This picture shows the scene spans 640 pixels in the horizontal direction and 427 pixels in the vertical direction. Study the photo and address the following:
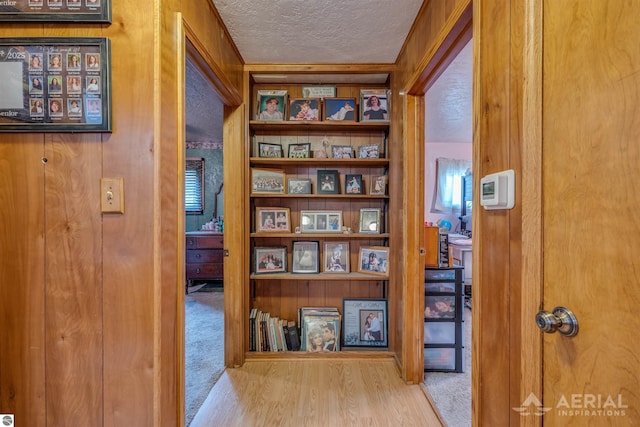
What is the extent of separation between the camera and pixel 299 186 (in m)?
2.49

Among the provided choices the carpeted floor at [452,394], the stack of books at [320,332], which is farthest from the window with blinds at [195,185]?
the carpeted floor at [452,394]

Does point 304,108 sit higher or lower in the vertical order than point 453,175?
higher

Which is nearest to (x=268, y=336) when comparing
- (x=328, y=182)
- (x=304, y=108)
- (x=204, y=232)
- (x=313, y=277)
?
(x=313, y=277)

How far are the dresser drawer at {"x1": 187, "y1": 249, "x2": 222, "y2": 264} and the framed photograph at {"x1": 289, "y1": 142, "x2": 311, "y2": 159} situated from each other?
2.43 metres

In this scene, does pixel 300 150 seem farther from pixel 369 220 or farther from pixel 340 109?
pixel 369 220

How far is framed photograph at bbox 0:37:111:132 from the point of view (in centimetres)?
104

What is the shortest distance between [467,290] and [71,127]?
174 inches

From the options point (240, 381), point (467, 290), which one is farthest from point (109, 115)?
point (467, 290)

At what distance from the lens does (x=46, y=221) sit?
1.08 meters

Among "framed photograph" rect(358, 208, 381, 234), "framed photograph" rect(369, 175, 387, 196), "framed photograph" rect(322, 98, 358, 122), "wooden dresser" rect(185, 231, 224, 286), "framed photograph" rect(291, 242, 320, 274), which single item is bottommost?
"wooden dresser" rect(185, 231, 224, 286)

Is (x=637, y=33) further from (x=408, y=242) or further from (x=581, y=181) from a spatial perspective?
(x=408, y=242)

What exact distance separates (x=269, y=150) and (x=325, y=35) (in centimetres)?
99

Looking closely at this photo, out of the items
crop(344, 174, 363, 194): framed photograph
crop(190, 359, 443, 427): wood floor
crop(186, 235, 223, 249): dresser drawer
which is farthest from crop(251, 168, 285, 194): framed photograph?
crop(186, 235, 223, 249): dresser drawer

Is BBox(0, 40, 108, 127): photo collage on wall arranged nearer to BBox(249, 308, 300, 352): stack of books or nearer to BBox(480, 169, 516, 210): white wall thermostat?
BBox(480, 169, 516, 210): white wall thermostat
